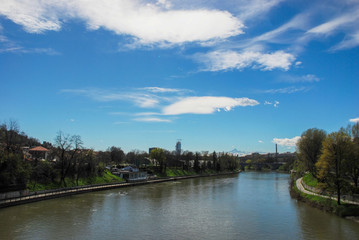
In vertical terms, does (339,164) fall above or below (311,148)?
below

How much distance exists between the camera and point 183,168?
102 m

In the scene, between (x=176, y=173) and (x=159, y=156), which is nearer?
(x=159, y=156)

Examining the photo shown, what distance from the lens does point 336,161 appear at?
30578 millimetres

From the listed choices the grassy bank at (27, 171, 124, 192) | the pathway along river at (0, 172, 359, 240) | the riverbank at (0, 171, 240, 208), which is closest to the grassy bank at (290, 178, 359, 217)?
the pathway along river at (0, 172, 359, 240)

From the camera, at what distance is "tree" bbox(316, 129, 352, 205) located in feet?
98.6

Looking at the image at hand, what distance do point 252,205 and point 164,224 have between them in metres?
15.3

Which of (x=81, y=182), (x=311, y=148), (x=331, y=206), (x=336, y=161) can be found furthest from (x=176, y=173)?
(x=336, y=161)

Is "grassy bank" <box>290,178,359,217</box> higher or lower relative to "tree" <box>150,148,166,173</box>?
lower

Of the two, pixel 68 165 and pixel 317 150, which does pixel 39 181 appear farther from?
pixel 317 150

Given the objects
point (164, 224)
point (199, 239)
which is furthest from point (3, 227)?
point (199, 239)

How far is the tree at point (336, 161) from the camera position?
3005 centimetres

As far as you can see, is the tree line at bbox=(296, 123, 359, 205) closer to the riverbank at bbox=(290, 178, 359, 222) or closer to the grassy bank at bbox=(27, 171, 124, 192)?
the riverbank at bbox=(290, 178, 359, 222)

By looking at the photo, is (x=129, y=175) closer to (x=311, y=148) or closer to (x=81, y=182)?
(x=81, y=182)

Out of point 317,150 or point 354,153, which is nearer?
point 354,153
